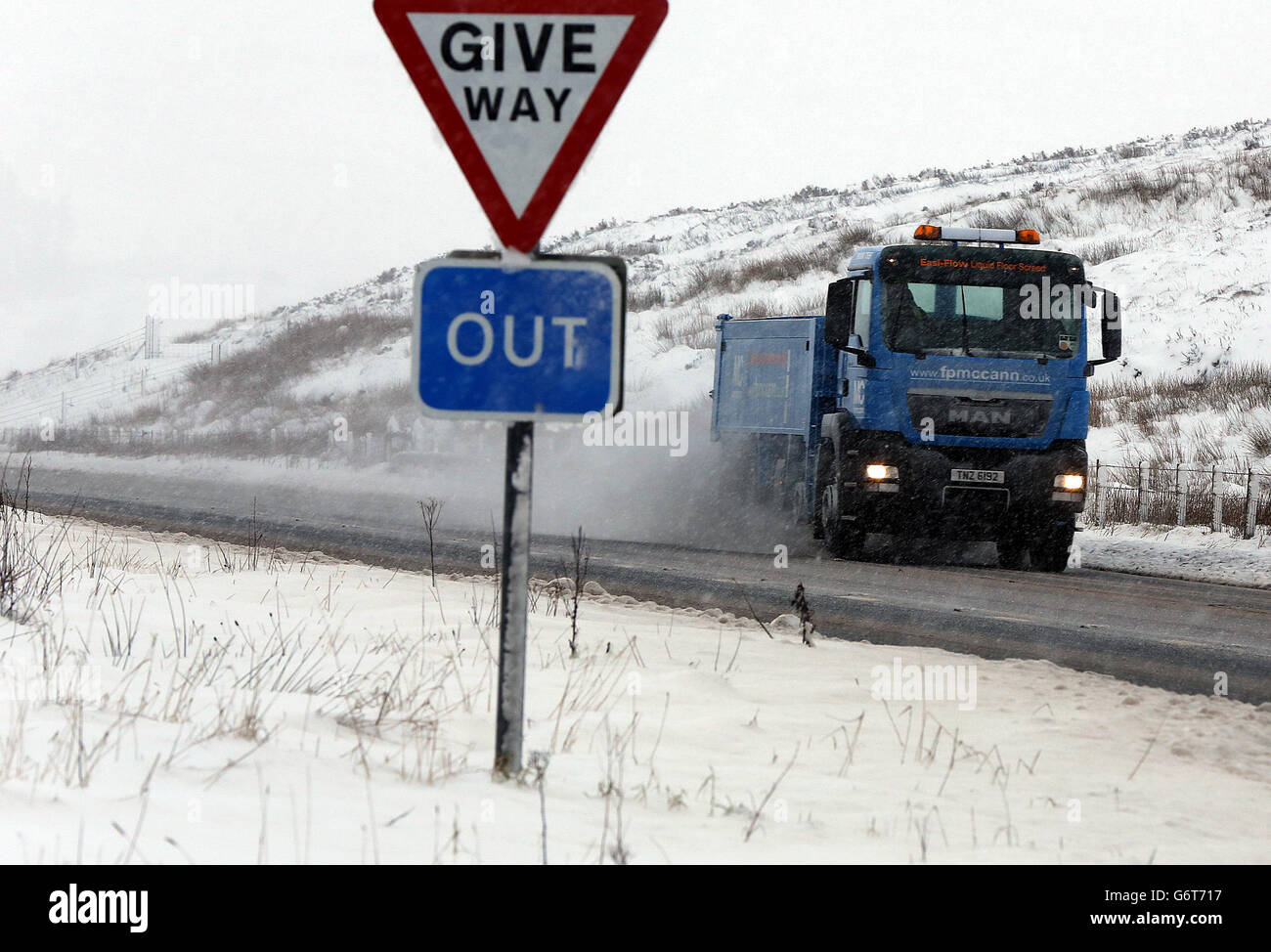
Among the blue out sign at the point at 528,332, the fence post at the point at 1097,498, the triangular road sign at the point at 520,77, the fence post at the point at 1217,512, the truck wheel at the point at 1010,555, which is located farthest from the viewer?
the fence post at the point at 1097,498

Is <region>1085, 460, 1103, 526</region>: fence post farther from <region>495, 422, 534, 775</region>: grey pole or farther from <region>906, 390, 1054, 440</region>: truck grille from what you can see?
<region>495, 422, 534, 775</region>: grey pole

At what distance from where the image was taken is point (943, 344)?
1515cm

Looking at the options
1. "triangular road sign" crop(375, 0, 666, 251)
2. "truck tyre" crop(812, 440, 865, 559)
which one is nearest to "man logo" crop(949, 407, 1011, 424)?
"truck tyre" crop(812, 440, 865, 559)

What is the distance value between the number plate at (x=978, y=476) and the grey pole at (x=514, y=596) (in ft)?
36.7

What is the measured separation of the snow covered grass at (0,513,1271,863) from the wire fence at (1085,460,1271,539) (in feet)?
35.9

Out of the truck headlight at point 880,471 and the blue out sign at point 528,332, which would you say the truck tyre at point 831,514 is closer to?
the truck headlight at point 880,471

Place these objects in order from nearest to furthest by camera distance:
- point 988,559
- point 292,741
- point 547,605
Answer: point 292,741
point 547,605
point 988,559

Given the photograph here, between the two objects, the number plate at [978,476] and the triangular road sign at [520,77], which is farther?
the number plate at [978,476]

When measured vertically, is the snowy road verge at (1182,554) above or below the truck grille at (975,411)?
below

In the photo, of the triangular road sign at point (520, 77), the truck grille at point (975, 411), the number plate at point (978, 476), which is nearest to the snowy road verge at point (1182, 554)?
the number plate at point (978, 476)

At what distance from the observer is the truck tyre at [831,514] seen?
1600cm
